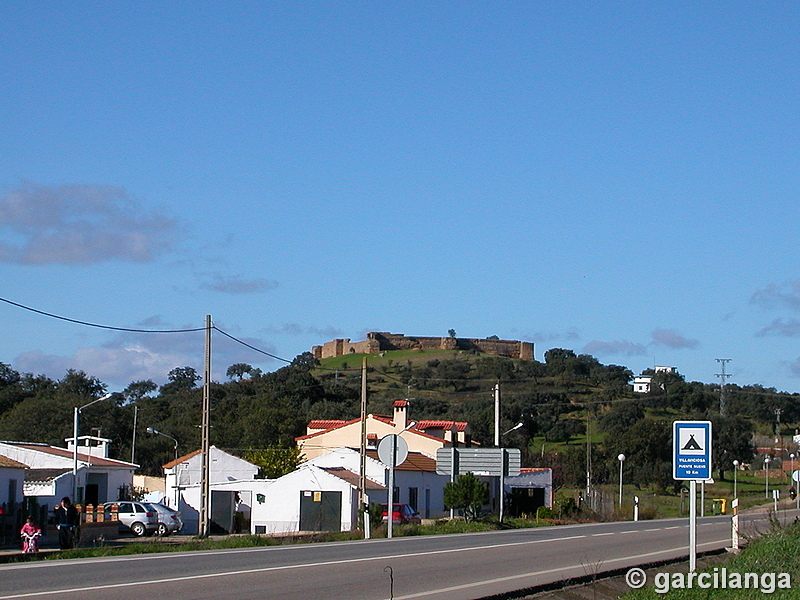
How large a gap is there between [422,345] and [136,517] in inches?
5159

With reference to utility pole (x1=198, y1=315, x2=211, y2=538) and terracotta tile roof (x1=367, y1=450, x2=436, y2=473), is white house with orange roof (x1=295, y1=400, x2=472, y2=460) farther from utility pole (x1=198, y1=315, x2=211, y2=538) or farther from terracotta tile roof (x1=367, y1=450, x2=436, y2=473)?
A: utility pole (x1=198, y1=315, x2=211, y2=538)

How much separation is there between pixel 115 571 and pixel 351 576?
3.83 m

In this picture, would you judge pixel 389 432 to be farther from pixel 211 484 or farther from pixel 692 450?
pixel 692 450

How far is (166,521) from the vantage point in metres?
47.4

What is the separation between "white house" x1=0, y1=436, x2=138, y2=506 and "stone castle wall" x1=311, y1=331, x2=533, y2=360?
112619 millimetres

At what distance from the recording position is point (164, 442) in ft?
307

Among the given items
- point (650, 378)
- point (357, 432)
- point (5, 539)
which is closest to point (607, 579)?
point (5, 539)

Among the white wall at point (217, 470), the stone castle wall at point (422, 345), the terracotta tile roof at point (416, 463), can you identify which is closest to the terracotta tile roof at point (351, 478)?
the terracotta tile roof at point (416, 463)

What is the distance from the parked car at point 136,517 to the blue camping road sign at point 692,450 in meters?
35.2

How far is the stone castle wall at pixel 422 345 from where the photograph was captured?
17425 cm

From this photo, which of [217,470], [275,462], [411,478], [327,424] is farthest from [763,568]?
[327,424]

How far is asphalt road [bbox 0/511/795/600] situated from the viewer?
556 inches

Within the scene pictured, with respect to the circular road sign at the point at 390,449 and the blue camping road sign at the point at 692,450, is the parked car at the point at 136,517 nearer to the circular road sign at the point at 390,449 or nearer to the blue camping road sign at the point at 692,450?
the circular road sign at the point at 390,449

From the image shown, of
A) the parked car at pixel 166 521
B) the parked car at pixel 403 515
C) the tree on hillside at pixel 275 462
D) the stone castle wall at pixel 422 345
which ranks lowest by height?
the parked car at pixel 166 521
